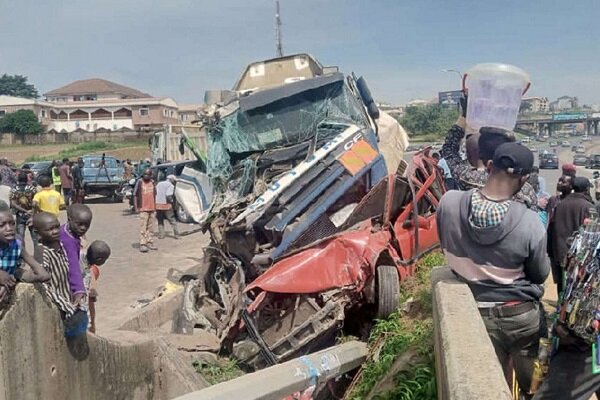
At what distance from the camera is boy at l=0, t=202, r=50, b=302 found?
3.65 metres

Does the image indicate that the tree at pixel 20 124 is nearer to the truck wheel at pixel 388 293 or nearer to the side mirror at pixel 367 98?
the side mirror at pixel 367 98

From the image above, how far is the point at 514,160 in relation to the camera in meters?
3.11

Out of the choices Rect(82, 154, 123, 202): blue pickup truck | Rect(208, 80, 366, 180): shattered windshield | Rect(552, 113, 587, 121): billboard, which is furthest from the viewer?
Rect(552, 113, 587, 121): billboard

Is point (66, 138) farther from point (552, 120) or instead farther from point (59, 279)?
point (552, 120)

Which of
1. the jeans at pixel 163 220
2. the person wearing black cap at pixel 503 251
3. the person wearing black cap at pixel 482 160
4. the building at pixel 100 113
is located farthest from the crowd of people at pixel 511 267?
the building at pixel 100 113

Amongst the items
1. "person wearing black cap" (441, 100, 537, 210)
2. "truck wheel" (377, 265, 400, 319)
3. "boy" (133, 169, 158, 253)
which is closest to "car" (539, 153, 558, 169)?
"boy" (133, 169, 158, 253)

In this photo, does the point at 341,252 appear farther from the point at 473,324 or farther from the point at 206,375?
the point at 473,324

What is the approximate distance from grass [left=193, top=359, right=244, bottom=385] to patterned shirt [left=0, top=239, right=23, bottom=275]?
8.48 feet

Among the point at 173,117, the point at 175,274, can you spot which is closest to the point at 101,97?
Answer: the point at 173,117

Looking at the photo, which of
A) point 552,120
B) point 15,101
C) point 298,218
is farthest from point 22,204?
point 552,120

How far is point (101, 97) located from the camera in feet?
289

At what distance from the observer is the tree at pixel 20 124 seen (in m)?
60.7

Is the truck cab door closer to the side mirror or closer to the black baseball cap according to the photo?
the side mirror

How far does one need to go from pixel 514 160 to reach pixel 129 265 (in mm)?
9295
